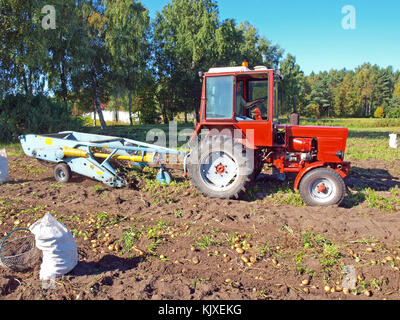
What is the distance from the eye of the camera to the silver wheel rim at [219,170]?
6.02 metres

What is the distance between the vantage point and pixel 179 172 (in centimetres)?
795

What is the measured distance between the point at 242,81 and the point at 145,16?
21291 mm

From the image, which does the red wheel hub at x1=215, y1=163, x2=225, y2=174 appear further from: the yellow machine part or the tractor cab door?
the yellow machine part

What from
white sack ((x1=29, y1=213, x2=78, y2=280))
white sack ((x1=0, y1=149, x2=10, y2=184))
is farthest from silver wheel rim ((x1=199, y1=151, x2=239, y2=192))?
white sack ((x1=0, y1=149, x2=10, y2=184))

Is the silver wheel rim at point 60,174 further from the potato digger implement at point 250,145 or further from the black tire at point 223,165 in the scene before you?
the black tire at point 223,165

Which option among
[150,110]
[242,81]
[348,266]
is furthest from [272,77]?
[150,110]

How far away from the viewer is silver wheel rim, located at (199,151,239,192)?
6.02 m

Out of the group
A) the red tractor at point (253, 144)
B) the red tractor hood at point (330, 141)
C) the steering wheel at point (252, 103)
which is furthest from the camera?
the steering wheel at point (252, 103)

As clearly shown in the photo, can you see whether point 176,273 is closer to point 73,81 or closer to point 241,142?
point 241,142

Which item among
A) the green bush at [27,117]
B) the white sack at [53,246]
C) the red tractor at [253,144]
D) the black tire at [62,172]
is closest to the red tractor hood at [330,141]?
the red tractor at [253,144]

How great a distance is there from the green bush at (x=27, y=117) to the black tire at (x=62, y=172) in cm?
861

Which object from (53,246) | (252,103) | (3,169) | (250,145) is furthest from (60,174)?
(252,103)

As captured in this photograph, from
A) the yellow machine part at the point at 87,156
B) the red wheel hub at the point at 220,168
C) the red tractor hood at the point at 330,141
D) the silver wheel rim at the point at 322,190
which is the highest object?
the red tractor hood at the point at 330,141

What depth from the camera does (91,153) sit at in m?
6.81
